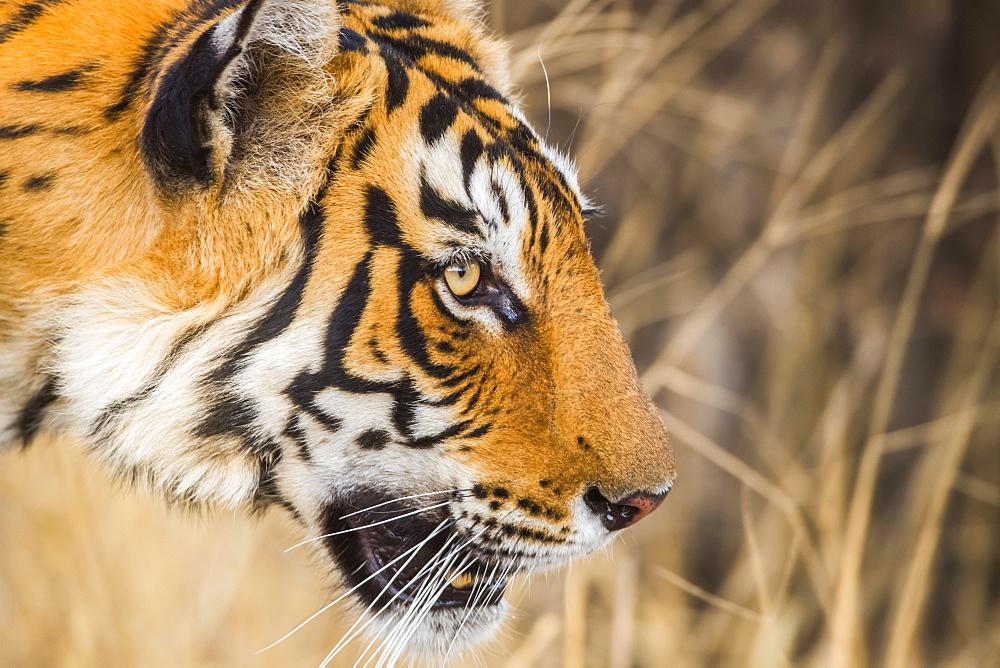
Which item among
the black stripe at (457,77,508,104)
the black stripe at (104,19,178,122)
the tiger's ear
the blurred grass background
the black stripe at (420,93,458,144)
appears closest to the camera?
the tiger's ear

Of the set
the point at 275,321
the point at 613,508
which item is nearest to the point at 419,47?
the point at 275,321

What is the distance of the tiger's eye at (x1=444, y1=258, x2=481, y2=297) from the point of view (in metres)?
1.44

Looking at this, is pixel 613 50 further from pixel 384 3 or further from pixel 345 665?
pixel 345 665

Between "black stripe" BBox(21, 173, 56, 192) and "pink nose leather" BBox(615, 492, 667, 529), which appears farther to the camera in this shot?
"pink nose leather" BBox(615, 492, 667, 529)

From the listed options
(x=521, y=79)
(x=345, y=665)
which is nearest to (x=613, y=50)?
(x=521, y=79)

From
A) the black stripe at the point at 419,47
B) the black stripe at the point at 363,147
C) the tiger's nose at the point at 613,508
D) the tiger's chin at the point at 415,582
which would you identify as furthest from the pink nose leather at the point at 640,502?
the black stripe at the point at 419,47

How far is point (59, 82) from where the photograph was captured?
53.4 inches

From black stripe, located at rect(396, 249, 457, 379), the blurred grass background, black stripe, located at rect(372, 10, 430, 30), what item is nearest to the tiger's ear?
black stripe, located at rect(396, 249, 457, 379)

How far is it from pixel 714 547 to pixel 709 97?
2725 mm

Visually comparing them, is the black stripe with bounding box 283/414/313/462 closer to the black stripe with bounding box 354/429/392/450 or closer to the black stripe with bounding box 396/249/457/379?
the black stripe with bounding box 354/429/392/450

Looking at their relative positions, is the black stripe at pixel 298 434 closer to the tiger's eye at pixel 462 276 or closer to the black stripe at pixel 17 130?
the tiger's eye at pixel 462 276

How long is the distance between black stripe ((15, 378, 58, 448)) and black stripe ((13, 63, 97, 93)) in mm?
448

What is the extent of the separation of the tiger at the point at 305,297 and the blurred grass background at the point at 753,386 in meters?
0.39

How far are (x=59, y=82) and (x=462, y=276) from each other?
0.68 meters
